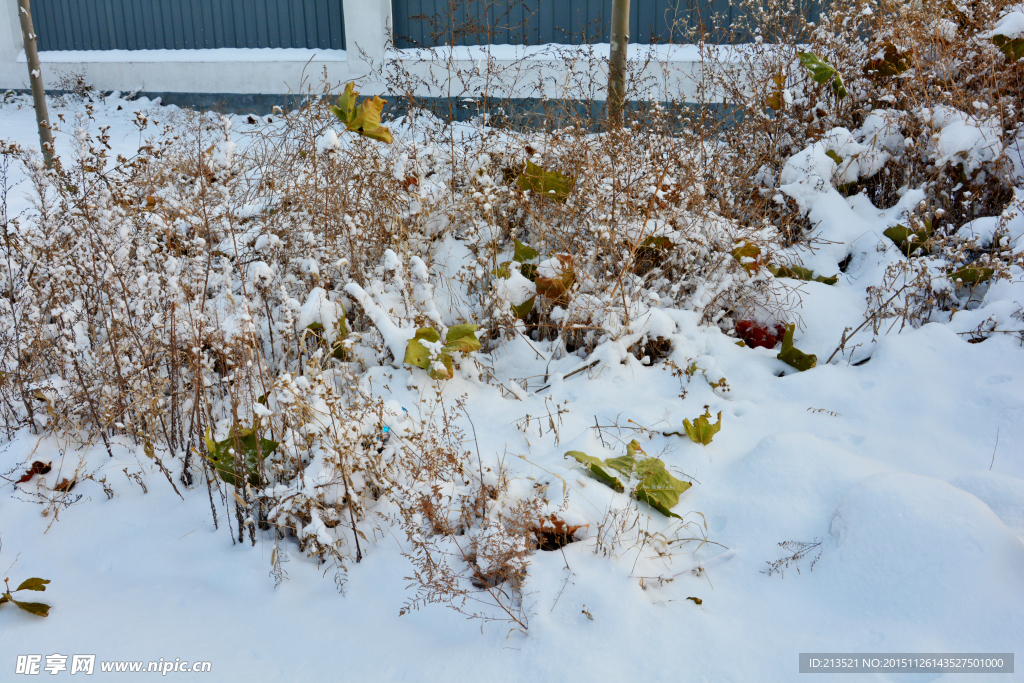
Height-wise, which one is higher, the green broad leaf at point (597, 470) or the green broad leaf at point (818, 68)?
the green broad leaf at point (818, 68)

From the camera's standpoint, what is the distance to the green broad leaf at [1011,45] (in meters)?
3.43

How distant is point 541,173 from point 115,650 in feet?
8.12

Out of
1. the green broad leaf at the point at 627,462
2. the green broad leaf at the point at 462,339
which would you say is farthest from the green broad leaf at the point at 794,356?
the green broad leaf at the point at 462,339

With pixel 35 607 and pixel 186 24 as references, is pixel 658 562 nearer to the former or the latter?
pixel 35 607

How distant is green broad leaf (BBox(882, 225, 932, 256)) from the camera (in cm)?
325

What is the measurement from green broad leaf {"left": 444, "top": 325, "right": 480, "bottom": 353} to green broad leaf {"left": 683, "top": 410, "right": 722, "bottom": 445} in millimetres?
861

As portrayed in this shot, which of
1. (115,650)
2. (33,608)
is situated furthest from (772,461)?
(33,608)

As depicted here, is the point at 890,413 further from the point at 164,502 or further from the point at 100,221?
the point at 100,221

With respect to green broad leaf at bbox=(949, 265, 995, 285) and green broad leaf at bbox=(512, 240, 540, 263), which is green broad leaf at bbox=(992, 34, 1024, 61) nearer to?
green broad leaf at bbox=(949, 265, 995, 285)

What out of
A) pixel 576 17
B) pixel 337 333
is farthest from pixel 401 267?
pixel 576 17

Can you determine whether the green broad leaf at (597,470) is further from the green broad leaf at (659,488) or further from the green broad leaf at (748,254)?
the green broad leaf at (748,254)

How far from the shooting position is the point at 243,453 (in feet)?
6.37

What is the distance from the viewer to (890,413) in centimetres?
239

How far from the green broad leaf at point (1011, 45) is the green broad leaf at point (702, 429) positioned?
9.49ft
